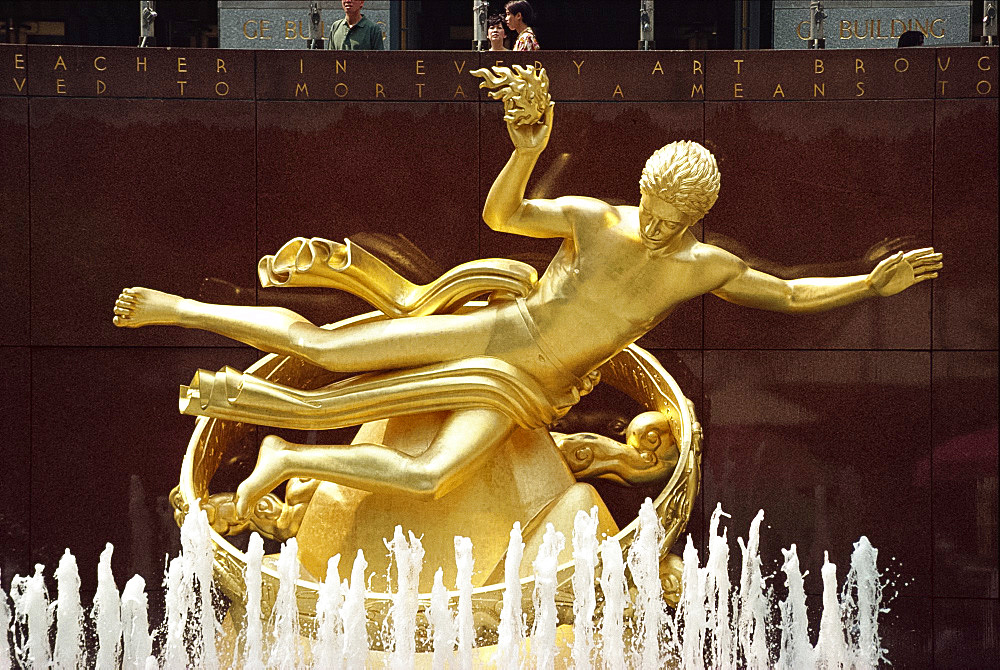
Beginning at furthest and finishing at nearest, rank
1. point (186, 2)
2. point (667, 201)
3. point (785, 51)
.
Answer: point (186, 2), point (785, 51), point (667, 201)

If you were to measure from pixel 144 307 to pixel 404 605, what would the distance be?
163 centimetres

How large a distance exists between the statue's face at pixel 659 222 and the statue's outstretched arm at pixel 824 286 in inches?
11.1

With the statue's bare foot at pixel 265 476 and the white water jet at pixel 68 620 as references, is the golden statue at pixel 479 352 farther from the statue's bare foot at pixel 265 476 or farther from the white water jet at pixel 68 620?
the white water jet at pixel 68 620

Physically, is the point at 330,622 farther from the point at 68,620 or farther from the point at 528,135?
the point at 528,135

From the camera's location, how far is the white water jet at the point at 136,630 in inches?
209

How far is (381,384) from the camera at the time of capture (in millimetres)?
5301

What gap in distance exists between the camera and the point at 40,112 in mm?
6535

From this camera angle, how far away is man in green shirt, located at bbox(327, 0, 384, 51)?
6.96 metres

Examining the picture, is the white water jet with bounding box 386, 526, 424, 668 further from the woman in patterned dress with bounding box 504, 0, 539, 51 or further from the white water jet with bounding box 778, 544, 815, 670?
the woman in patterned dress with bounding box 504, 0, 539, 51

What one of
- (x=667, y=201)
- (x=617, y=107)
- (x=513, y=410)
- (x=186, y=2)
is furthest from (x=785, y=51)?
(x=186, y=2)

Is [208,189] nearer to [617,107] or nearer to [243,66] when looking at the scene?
[243,66]

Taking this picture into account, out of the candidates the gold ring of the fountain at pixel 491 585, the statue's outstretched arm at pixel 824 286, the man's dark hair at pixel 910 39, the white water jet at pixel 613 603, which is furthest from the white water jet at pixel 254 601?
the man's dark hair at pixel 910 39

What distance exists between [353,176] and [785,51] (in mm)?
2268

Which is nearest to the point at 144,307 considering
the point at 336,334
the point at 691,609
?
the point at 336,334
